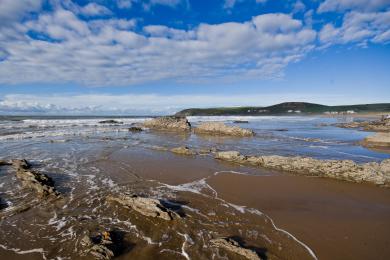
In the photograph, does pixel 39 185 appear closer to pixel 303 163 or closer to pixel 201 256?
pixel 201 256

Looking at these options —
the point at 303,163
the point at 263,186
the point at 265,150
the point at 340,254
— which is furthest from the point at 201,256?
the point at 265,150

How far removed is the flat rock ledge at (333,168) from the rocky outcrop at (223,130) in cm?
1553

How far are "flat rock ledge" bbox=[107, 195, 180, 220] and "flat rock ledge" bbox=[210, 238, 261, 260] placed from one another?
67.3 inches

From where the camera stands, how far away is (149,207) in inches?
306

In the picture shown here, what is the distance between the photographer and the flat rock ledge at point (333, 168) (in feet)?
37.6

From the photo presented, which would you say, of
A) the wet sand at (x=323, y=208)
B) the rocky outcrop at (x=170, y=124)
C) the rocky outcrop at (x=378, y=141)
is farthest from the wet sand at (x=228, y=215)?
the rocky outcrop at (x=170, y=124)

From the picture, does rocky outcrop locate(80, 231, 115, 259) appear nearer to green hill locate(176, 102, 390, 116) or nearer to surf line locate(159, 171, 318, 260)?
surf line locate(159, 171, 318, 260)

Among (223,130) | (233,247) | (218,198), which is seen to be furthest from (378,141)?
(233,247)

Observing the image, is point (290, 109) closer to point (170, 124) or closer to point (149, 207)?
point (170, 124)

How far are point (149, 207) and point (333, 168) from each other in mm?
9503

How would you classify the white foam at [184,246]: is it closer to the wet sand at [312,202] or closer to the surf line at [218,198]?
the surf line at [218,198]

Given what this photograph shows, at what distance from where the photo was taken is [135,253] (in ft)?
19.1

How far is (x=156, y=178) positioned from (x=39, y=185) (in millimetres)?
4733

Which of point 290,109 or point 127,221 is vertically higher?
point 290,109
